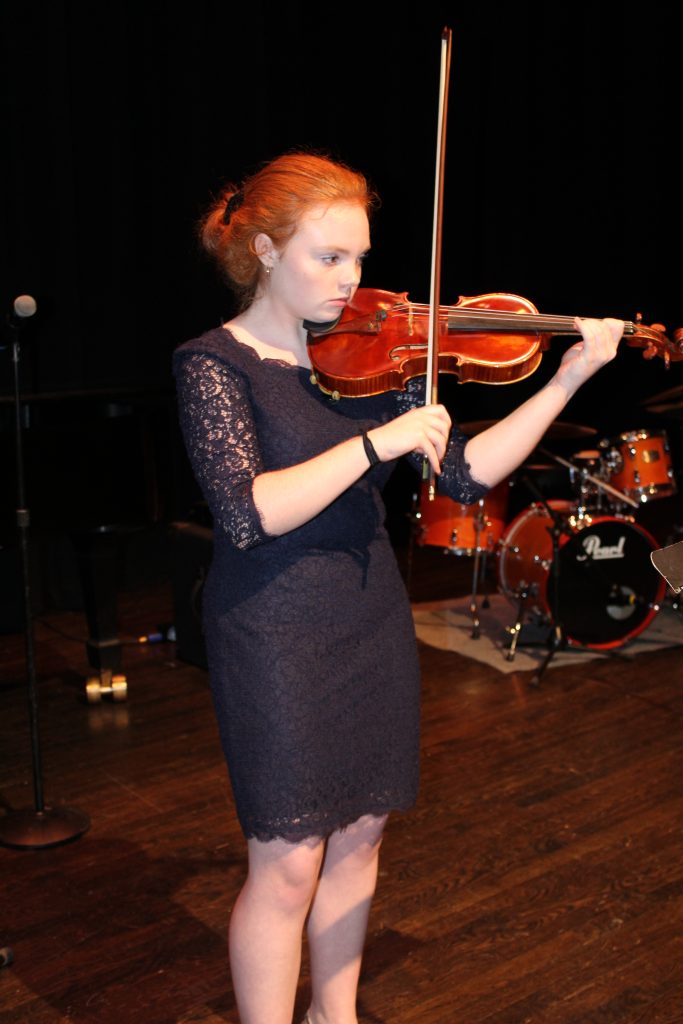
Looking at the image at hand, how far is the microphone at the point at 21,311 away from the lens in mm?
2744

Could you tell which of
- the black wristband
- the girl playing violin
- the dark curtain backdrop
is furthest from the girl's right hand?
the dark curtain backdrop

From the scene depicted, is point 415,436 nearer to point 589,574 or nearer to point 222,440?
point 222,440

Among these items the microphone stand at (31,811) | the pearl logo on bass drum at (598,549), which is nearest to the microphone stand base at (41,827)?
the microphone stand at (31,811)

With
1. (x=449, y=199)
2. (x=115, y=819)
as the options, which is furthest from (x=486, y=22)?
(x=115, y=819)

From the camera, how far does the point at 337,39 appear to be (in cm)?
565

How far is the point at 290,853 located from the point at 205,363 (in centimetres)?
77

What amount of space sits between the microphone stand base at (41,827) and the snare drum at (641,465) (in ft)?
8.08

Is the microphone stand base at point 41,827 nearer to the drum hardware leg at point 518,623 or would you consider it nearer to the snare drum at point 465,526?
the drum hardware leg at point 518,623

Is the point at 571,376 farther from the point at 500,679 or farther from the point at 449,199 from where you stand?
the point at 449,199

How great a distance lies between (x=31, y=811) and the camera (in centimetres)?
316

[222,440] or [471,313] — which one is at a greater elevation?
[471,313]

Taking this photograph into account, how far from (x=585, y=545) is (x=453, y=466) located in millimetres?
2635

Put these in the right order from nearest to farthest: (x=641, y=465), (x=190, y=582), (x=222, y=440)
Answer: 1. (x=222, y=440)
2. (x=190, y=582)
3. (x=641, y=465)

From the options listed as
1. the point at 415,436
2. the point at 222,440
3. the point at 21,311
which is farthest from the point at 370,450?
the point at 21,311
